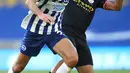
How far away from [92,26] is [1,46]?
1.76 meters

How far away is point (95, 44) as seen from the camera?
1148 centimetres

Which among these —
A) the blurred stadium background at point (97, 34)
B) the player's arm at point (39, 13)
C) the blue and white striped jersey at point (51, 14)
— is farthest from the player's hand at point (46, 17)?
the blurred stadium background at point (97, 34)

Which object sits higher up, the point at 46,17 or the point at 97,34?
the point at 46,17

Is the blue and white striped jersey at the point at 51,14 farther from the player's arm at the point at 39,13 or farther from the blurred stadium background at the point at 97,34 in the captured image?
the blurred stadium background at the point at 97,34

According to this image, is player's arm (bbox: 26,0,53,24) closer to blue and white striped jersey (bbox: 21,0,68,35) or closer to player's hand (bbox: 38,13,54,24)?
player's hand (bbox: 38,13,54,24)

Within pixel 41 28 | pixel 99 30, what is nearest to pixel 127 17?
pixel 99 30

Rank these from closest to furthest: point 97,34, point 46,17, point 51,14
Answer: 1. point 46,17
2. point 51,14
3. point 97,34

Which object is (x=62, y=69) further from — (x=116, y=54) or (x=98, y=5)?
(x=116, y=54)

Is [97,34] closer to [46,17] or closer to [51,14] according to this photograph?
[51,14]

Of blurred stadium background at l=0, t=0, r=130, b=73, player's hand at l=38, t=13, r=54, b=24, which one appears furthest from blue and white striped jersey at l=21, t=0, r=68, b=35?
blurred stadium background at l=0, t=0, r=130, b=73

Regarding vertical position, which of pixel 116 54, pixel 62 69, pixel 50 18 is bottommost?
pixel 116 54

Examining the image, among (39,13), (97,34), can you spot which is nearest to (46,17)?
(39,13)

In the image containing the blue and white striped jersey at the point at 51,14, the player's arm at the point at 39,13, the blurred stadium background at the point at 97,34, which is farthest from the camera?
the blurred stadium background at the point at 97,34

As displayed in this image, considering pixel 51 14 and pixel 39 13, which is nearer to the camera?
A: pixel 39 13
